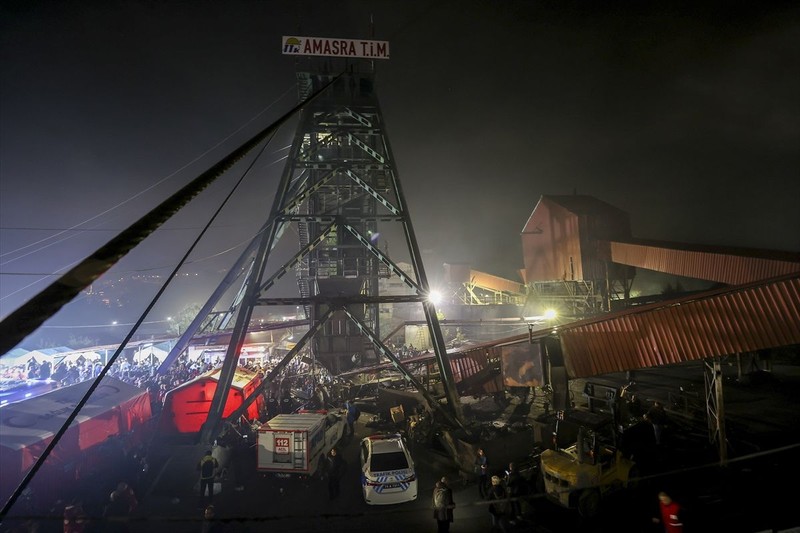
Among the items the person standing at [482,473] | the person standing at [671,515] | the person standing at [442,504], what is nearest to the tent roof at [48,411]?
the person standing at [442,504]

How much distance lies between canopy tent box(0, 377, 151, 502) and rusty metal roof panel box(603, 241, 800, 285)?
79.4 feet

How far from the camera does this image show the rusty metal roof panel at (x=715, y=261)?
13.6 m

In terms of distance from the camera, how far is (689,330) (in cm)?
1039

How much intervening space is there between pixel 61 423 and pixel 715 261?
90.1 ft

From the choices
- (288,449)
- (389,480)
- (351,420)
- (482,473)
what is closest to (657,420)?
(482,473)

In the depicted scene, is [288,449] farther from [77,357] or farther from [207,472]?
[77,357]

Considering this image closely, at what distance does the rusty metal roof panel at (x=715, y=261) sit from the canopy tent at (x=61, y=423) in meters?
24.2

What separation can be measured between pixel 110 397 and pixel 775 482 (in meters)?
24.3

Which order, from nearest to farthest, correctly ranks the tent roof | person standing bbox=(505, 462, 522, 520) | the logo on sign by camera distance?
person standing bbox=(505, 462, 522, 520) < the tent roof < the logo on sign

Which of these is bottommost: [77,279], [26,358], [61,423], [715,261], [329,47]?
[61,423]

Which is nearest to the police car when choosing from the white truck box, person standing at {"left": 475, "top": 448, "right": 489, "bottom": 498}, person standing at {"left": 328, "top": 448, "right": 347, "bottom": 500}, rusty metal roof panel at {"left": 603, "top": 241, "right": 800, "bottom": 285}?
person standing at {"left": 328, "top": 448, "right": 347, "bottom": 500}

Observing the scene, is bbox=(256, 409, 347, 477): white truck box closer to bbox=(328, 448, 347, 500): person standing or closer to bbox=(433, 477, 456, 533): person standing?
bbox=(328, 448, 347, 500): person standing

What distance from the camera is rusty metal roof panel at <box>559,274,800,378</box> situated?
9555 millimetres

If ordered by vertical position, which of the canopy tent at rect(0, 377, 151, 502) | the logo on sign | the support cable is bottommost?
the canopy tent at rect(0, 377, 151, 502)
